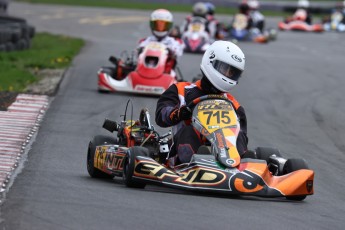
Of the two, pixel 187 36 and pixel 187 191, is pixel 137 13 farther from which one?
pixel 187 191

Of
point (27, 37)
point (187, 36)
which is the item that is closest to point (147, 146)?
point (27, 37)

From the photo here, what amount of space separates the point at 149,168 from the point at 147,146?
1096mm

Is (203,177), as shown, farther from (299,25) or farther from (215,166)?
(299,25)

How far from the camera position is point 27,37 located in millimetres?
21188

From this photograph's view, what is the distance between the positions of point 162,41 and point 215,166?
9.33 meters

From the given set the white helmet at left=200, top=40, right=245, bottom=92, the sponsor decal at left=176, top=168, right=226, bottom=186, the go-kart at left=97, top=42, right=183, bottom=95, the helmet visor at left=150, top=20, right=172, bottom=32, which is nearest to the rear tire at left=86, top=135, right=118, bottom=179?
the white helmet at left=200, top=40, right=245, bottom=92

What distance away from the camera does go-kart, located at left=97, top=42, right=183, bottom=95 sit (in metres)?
15.9

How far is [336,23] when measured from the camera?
3603 cm

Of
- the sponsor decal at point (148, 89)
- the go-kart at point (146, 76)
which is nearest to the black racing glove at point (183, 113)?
the go-kart at point (146, 76)

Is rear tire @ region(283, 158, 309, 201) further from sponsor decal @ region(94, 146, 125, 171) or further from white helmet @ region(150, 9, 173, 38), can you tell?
white helmet @ region(150, 9, 173, 38)

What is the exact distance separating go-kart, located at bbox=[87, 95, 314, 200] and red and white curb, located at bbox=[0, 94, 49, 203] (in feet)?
3.14

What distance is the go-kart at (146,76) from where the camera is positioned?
15.9 m

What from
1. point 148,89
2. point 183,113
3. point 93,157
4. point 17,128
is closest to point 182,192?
point 183,113

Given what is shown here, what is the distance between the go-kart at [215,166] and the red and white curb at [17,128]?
956 mm
